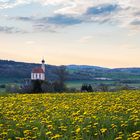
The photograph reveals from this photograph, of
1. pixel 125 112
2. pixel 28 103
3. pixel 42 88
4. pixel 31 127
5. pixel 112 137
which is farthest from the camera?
pixel 42 88

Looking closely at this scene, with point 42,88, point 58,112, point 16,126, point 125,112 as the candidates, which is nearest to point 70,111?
point 58,112

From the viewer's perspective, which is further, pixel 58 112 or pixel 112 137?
pixel 58 112

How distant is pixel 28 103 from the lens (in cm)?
2106

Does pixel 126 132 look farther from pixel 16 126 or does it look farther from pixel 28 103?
pixel 28 103

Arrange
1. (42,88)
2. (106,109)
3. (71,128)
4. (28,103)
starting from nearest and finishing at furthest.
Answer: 1. (71,128)
2. (106,109)
3. (28,103)
4. (42,88)

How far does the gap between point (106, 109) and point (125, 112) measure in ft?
3.79

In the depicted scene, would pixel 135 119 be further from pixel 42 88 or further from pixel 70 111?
pixel 42 88

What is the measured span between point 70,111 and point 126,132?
18.0 feet

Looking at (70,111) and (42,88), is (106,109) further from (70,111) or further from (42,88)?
(42,88)

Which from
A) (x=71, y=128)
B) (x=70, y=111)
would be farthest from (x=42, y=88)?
(x=71, y=128)

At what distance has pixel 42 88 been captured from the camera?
70500 mm

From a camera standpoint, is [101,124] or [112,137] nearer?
[112,137]

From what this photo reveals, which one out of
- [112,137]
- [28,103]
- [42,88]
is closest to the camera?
[112,137]

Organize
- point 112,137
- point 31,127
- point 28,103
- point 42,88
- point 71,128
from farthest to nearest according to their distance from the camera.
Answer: point 42,88, point 28,103, point 31,127, point 71,128, point 112,137
